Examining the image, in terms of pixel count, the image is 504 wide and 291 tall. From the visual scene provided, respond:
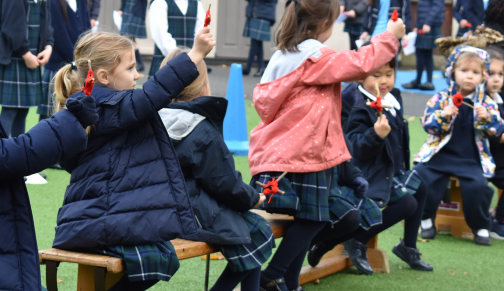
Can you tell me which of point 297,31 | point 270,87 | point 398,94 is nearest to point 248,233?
point 270,87

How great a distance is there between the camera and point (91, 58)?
7.80 feet

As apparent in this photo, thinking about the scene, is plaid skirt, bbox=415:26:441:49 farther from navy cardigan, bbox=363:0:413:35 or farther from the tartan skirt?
the tartan skirt

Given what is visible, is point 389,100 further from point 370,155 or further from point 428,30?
point 428,30

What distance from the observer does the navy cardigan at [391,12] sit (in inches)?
393

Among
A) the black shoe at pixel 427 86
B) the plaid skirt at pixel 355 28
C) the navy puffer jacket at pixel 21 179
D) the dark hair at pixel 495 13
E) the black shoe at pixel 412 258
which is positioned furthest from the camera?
the plaid skirt at pixel 355 28

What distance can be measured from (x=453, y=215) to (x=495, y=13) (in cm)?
237

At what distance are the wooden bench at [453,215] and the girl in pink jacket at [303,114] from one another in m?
1.96

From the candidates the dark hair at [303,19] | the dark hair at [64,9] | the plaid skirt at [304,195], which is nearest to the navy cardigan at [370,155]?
the plaid skirt at [304,195]

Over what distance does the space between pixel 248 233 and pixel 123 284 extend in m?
0.55

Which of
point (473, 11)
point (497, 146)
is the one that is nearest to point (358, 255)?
point (497, 146)

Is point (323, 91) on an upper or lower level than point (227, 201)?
upper

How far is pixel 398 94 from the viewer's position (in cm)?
391

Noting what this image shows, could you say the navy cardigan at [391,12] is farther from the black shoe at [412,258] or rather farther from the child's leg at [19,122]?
the black shoe at [412,258]

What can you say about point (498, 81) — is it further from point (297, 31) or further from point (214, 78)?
point (214, 78)
